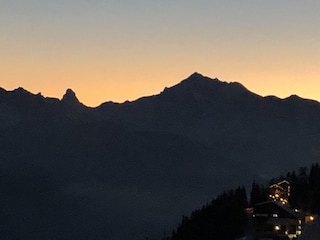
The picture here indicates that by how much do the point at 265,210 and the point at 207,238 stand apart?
3.49 m

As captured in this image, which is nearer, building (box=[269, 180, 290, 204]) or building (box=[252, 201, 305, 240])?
building (box=[252, 201, 305, 240])

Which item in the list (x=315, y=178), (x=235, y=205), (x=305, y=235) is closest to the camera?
(x=305, y=235)

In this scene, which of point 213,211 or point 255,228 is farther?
point 213,211

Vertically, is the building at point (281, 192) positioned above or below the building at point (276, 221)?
above

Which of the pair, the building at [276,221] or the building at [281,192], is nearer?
the building at [276,221]

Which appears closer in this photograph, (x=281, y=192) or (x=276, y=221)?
(x=276, y=221)

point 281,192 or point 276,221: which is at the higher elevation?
point 281,192

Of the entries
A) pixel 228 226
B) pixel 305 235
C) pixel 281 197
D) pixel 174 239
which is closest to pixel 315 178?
pixel 281 197

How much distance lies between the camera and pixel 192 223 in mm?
78688

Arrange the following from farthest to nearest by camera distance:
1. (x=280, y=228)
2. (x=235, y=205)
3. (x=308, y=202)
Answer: (x=308, y=202)
(x=235, y=205)
(x=280, y=228)

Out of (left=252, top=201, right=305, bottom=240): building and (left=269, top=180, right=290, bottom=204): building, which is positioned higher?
(left=269, top=180, right=290, bottom=204): building

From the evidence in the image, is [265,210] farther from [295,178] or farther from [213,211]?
[295,178]

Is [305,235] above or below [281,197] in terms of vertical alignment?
below

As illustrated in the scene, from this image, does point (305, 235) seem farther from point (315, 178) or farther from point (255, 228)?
point (315, 178)
